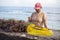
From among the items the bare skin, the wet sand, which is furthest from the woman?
the wet sand

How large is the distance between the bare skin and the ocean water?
35mm

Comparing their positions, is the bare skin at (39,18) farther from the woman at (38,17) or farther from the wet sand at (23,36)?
the wet sand at (23,36)

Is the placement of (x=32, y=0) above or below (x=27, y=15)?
above

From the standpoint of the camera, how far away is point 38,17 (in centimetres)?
161

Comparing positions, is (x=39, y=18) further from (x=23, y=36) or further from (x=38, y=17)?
(x=23, y=36)

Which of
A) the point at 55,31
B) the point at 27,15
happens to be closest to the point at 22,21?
the point at 27,15

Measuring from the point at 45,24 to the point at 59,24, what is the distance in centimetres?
13

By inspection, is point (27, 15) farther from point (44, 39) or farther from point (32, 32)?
point (44, 39)

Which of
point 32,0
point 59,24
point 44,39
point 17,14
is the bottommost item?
point 44,39

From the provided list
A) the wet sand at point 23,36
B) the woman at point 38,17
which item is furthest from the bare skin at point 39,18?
the wet sand at point 23,36

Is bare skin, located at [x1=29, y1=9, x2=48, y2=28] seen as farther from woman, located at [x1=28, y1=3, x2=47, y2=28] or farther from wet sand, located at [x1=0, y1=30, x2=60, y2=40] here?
wet sand, located at [x1=0, y1=30, x2=60, y2=40]

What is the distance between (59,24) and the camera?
61.9 inches

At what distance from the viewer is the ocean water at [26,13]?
5.18 feet

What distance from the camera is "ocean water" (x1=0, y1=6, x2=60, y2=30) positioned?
1.58 m
